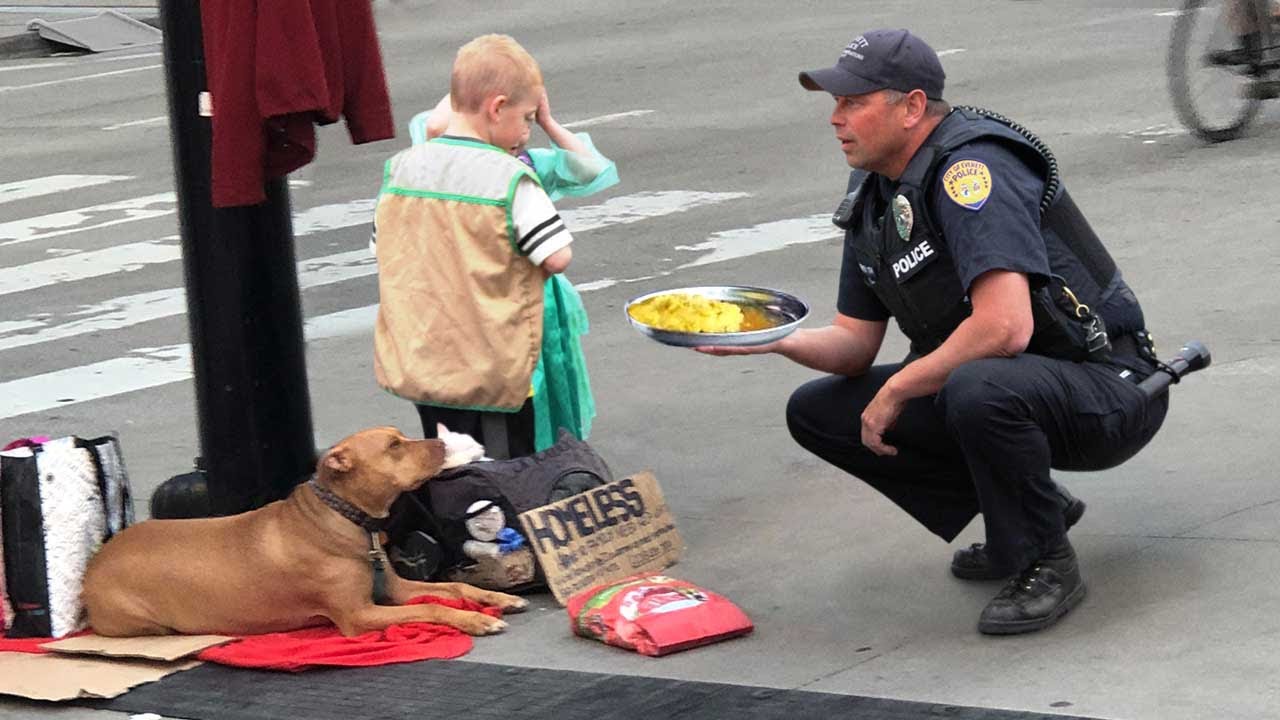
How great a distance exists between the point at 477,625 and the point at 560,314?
3.68 ft

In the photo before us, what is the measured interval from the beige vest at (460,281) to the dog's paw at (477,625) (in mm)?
660

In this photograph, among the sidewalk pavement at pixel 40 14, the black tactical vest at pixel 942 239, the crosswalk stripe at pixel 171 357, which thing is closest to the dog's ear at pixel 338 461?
the black tactical vest at pixel 942 239

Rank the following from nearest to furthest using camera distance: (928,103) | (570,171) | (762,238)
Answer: (928,103) < (570,171) < (762,238)

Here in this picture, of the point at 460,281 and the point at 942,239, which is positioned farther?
the point at 460,281

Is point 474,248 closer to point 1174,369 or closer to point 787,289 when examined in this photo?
point 1174,369

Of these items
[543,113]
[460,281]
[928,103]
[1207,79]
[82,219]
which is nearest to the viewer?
[928,103]

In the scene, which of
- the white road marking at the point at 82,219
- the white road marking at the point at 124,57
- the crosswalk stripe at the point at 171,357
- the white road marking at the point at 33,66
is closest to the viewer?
the crosswalk stripe at the point at 171,357

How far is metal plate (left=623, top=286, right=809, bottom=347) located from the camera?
505 centimetres

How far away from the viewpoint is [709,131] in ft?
42.1

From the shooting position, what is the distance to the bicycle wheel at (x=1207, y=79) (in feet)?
35.9

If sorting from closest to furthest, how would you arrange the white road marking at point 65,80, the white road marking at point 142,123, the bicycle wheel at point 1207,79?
the bicycle wheel at point 1207,79 < the white road marking at point 142,123 < the white road marking at point 65,80

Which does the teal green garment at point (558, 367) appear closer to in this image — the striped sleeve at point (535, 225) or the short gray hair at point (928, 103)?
the striped sleeve at point (535, 225)

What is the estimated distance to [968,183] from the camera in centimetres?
485

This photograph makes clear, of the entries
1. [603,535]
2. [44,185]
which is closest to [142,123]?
[44,185]
